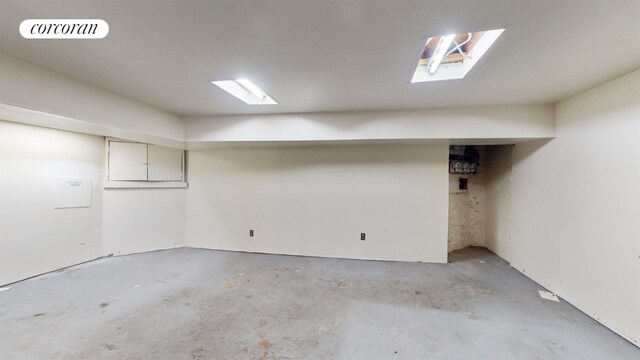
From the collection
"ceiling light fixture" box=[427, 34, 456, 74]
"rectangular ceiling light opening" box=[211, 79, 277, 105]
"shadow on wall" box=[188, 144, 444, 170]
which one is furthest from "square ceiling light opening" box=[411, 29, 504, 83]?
"rectangular ceiling light opening" box=[211, 79, 277, 105]

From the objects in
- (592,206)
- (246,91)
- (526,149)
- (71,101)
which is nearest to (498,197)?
(526,149)

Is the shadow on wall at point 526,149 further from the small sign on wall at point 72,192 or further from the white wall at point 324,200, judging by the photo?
the small sign on wall at point 72,192

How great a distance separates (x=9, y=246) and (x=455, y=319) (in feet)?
16.4

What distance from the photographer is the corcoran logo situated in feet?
4.64

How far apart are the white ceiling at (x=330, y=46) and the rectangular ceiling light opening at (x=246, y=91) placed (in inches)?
6.7

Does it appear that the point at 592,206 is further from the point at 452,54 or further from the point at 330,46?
the point at 330,46

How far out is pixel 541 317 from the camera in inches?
86.2

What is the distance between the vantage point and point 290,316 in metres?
2.16

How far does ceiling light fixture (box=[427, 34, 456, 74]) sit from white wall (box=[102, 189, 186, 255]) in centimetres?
441

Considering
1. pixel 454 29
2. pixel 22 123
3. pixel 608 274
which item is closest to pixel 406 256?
pixel 608 274

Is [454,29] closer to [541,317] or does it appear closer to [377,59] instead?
[377,59]

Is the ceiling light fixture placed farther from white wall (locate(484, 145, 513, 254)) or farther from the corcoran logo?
white wall (locate(484, 145, 513, 254))

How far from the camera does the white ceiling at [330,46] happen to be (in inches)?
49.2

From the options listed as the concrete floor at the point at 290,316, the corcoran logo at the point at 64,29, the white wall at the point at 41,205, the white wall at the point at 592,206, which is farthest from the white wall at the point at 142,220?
the white wall at the point at 592,206
